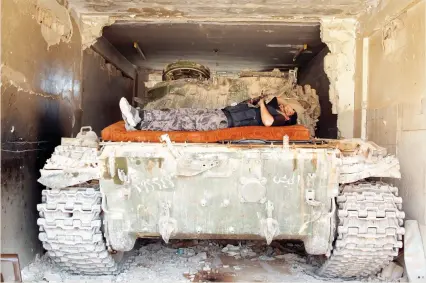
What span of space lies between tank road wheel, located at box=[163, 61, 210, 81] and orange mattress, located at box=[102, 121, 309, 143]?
3169 mm

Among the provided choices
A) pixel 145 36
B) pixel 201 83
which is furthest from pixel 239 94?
pixel 145 36

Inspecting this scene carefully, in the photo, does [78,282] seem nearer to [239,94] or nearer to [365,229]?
[365,229]

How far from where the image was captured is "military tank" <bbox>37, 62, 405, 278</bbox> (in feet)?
11.0

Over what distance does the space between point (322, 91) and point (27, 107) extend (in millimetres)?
4610

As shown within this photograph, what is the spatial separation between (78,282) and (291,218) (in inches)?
76.3

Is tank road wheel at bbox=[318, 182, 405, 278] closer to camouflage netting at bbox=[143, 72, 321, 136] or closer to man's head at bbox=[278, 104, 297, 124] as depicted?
man's head at bbox=[278, 104, 297, 124]

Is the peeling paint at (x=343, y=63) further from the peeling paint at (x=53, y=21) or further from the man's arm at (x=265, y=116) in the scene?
the peeling paint at (x=53, y=21)

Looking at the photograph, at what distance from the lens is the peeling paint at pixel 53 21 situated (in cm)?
426

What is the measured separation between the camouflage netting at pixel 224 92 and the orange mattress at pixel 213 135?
2.25m

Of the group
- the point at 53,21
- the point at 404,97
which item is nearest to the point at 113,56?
the point at 53,21

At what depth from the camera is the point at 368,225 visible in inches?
131

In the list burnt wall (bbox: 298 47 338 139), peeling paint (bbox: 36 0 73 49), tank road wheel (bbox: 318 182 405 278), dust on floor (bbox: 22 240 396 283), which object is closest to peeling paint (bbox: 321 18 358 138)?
burnt wall (bbox: 298 47 338 139)

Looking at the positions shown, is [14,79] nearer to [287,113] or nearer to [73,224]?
[73,224]

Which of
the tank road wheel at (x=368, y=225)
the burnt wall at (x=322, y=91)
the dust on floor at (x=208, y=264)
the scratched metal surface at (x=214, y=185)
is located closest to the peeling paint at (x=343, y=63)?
the burnt wall at (x=322, y=91)
